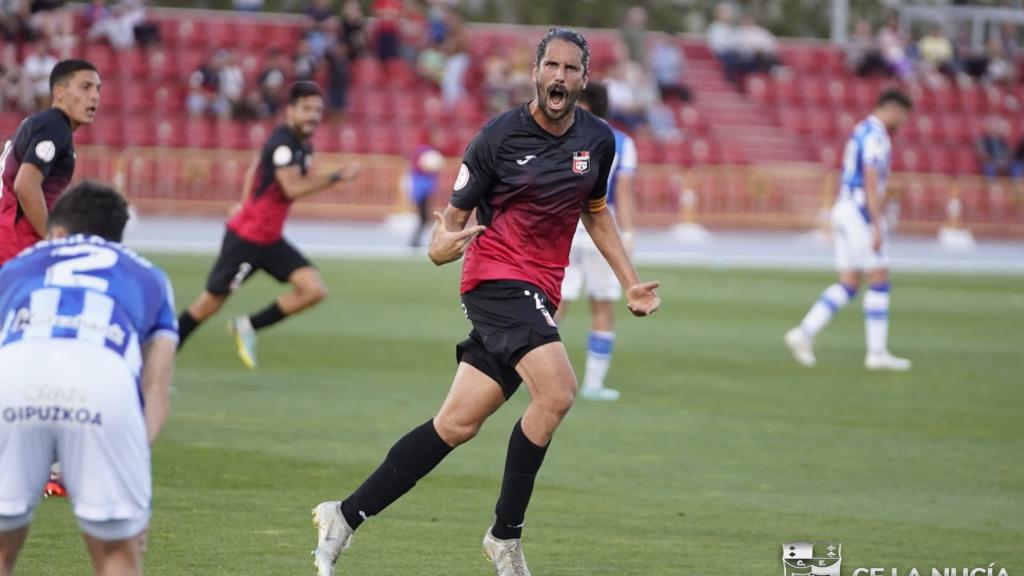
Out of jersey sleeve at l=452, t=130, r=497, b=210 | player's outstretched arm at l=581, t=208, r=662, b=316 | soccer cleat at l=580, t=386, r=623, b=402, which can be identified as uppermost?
jersey sleeve at l=452, t=130, r=497, b=210

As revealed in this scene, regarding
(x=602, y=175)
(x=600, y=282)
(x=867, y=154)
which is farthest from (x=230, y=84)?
(x=602, y=175)

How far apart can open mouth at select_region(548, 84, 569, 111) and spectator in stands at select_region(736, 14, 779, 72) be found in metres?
32.4

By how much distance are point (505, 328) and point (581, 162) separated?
794mm

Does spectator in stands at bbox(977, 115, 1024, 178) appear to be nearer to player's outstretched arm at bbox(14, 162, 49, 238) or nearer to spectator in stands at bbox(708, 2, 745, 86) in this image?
spectator in stands at bbox(708, 2, 745, 86)

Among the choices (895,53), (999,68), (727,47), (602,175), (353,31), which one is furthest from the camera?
(999,68)

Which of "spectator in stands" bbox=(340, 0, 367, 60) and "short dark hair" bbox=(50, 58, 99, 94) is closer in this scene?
"short dark hair" bbox=(50, 58, 99, 94)

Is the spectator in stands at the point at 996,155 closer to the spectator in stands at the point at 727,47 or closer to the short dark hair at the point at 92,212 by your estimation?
the spectator in stands at the point at 727,47

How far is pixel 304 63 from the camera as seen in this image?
31.9 m

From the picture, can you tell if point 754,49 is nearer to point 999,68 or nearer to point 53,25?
point 999,68

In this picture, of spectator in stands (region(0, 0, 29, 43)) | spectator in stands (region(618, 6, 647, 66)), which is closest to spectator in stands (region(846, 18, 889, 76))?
spectator in stands (region(618, 6, 647, 66))

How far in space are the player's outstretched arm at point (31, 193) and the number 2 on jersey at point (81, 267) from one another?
361cm

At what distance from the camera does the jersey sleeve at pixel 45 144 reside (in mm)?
8398

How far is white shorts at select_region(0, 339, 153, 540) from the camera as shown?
4.70 m

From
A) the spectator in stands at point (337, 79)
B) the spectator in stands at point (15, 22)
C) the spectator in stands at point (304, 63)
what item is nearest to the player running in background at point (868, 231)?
the spectator in stands at point (304, 63)
